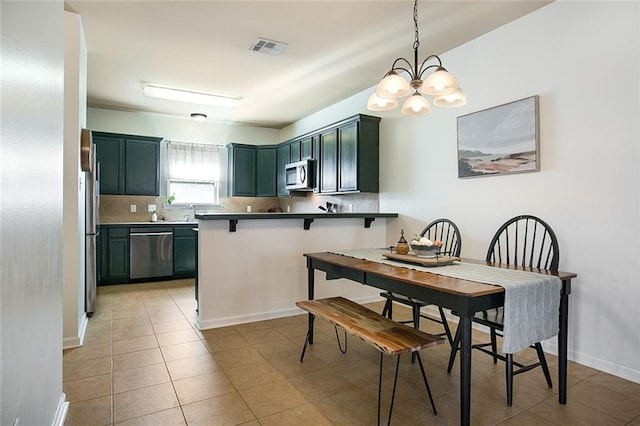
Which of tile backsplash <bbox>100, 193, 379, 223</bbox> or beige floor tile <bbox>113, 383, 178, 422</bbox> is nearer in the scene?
beige floor tile <bbox>113, 383, 178, 422</bbox>

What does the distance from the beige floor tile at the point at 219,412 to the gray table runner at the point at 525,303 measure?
1360 millimetres

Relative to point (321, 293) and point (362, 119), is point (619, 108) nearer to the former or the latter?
point (362, 119)

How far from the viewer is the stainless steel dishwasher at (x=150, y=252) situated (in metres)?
5.47

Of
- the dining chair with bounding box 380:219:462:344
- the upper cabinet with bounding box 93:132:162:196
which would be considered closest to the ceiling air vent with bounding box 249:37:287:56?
the dining chair with bounding box 380:219:462:344

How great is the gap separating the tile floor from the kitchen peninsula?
33 centimetres

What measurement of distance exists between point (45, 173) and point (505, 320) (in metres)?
2.25

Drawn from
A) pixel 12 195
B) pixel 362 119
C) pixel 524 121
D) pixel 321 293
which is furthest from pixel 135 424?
pixel 362 119

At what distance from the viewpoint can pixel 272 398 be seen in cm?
221

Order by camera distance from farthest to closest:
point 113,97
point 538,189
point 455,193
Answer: point 113,97 → point 455,193 → point 538,189

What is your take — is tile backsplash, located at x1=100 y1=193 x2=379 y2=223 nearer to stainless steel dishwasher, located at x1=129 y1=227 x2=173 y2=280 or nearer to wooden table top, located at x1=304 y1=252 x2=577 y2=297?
stainless steel dishwasher, located at x1=129 y1=227 x2=173 y2=280

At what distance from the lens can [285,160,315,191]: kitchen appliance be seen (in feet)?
18.3

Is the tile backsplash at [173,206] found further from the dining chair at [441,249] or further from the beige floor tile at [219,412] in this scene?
the beige floor tile at [219,412]

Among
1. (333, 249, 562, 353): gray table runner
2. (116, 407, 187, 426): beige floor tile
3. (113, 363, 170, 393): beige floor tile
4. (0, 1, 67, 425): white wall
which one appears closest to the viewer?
(0, 1, 67, 425): white wall

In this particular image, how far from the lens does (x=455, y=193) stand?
369cm
